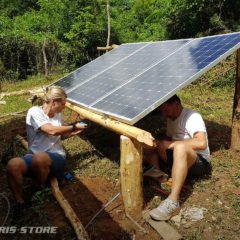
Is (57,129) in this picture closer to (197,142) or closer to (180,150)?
(180,150)

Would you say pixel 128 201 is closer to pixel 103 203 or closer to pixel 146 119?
pixel 103 203

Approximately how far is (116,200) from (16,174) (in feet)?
4.53

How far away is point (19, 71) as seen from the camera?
15727 mm

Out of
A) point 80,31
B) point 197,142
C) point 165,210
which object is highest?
point 197,142

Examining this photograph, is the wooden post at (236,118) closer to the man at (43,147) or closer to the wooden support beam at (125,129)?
the wooden support beam at (125,129)

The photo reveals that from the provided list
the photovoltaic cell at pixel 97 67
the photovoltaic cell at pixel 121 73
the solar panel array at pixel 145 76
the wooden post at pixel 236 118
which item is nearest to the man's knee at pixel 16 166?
the solar panel array at pixel 145 76

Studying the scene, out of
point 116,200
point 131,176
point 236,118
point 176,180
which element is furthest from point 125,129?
point 236,118

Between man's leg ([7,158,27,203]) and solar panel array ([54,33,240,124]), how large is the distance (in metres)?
1.31

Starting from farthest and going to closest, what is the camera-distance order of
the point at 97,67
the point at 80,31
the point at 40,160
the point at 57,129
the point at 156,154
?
the point at 80,31 < the point at 97,67 < the point at 156,154 < the point at 57,129 < the point at 40,160

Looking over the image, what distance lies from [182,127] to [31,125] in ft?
7.06

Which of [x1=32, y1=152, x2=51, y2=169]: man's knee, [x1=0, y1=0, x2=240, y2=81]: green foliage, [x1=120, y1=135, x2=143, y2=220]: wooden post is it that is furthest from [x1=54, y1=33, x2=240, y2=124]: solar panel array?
[x1=0, y1=0, x2=240, y2=81]: green foliage

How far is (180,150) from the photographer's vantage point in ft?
13.9

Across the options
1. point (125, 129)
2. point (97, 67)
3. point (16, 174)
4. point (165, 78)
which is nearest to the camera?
point (125, 129)

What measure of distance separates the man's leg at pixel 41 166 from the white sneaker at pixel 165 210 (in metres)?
1.52
